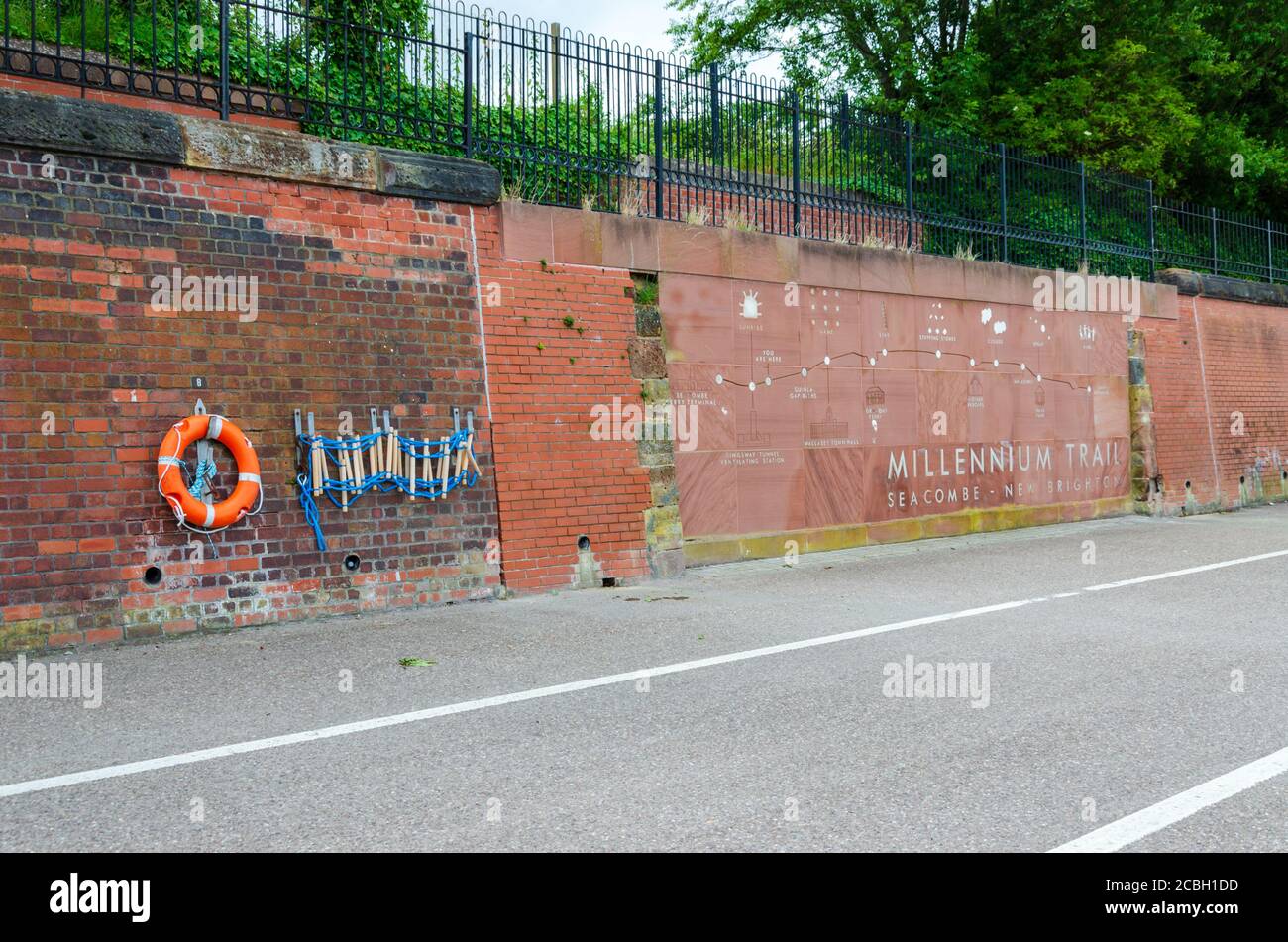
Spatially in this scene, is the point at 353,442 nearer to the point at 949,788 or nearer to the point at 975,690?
the point at 975,690

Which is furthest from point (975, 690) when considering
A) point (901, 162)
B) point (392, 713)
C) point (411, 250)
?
point (901, 162)

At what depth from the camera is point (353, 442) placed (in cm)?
906

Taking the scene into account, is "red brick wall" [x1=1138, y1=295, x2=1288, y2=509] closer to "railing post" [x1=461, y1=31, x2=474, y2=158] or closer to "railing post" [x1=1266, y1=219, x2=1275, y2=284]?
"railing post" [x1=1266, y1=219, x2=1275, y2=284]

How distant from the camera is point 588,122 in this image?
1146cm

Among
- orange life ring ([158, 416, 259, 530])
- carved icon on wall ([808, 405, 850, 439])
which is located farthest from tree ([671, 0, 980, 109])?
orange life ring ([158, 416, 259, 530])

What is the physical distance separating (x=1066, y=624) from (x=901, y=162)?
8.67m

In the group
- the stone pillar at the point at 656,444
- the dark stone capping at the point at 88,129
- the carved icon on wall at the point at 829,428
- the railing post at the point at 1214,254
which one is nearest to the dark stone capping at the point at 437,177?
the dark stone capping at the point at 88,129

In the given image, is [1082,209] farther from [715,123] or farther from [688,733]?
[688,733]

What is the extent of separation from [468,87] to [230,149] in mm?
2602

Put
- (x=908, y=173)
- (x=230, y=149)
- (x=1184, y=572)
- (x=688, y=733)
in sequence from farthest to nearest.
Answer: (x=908, y=173)
(x=1184, y=572)
(x=230, y=149)
(x=688, y=733)

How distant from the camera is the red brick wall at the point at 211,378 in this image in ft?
24.9

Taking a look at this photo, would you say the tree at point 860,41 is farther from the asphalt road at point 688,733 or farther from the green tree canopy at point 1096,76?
the asphalt road at point 688,733

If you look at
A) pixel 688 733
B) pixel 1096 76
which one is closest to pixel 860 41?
pixel 1096 76

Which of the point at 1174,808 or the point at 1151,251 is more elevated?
the point at 1151,251
